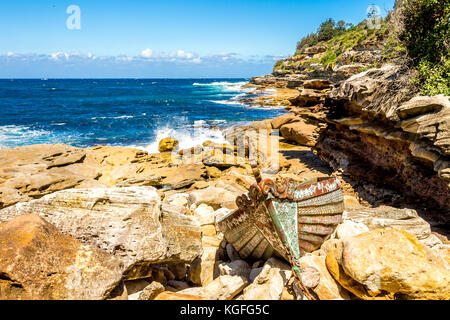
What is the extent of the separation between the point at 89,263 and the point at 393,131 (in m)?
6.90

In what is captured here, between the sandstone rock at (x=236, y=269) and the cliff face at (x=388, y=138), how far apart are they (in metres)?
3.86

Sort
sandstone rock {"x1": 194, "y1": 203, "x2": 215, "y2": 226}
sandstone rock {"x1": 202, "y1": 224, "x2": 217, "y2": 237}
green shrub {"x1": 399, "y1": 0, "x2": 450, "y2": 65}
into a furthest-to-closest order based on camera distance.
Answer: green shrub {"x1": 399, "y1": 0, "x2": 450, "y2": 65} < sandstone rock {"x1": 194, "y1": 203, "x2": 215, "y2": 226} < sandstone rock {"x1": 202, "y1": 224, "x2": 217, "y2": 237}

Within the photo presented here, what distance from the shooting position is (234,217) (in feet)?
14.2

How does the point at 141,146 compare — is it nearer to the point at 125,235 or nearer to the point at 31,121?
the point at 125,235

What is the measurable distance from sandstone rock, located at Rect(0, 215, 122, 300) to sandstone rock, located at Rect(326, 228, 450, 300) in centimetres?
274

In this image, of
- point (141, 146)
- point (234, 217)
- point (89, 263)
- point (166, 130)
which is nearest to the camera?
point (89, 263)

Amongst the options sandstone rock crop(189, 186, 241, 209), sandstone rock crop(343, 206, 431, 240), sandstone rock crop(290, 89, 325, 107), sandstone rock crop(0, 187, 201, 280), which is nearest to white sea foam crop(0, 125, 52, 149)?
sandstone rock crop(189, 186, 241, 209)

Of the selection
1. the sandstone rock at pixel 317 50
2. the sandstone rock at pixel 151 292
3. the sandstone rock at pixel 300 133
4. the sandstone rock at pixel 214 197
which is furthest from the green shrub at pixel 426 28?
the sandstone rock at pixel 317 50

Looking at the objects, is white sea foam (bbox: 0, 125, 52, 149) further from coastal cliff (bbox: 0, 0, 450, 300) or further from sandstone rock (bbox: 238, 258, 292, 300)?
sandstone rock (bbox: 238, 258, 292, 300)

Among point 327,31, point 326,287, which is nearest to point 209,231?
point 326,287

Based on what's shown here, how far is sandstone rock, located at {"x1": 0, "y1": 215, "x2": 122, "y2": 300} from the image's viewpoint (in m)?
2.64
